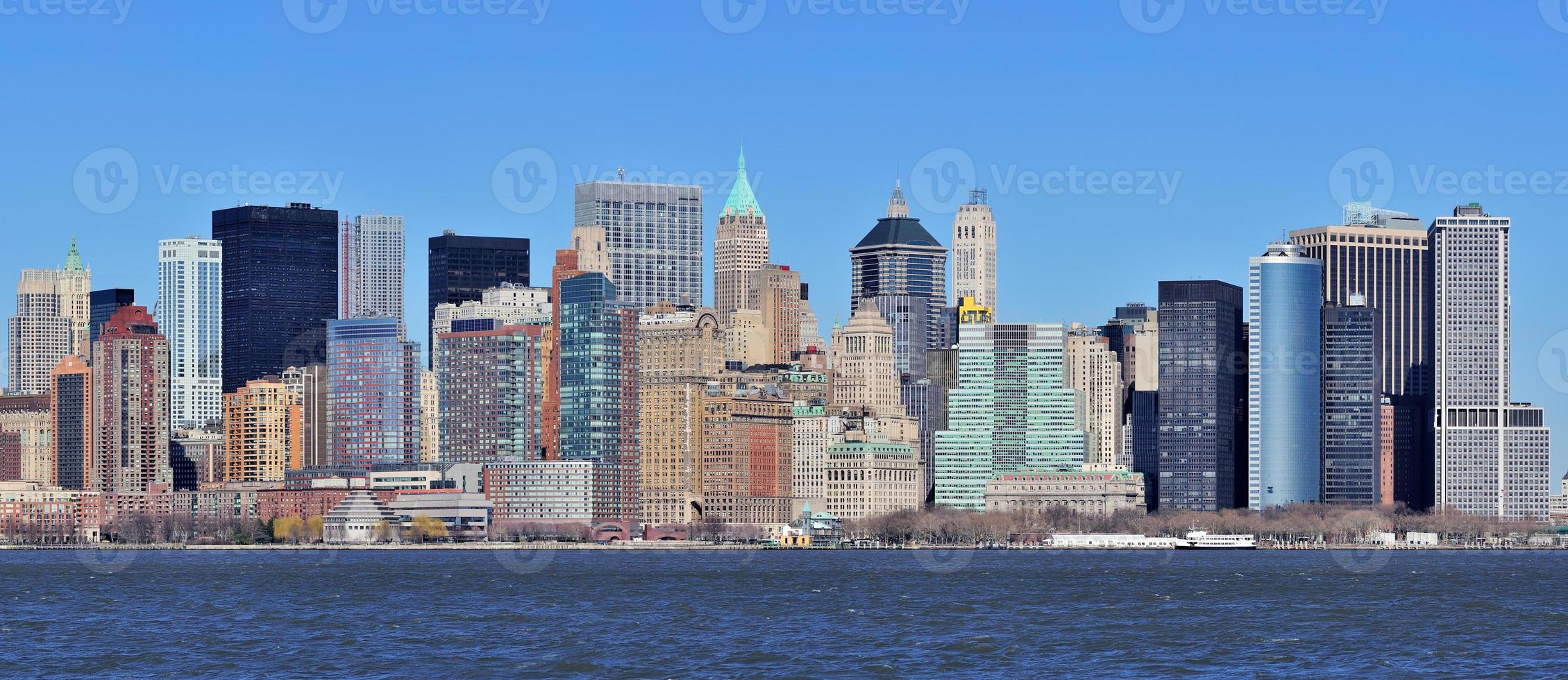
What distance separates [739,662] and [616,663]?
4760mm

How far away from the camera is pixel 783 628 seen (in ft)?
406

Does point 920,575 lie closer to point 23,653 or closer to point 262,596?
point 262,596

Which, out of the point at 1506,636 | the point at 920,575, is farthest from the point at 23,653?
the point at 920,575

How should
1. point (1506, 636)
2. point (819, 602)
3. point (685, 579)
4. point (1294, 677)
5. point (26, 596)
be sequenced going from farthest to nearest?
1. point (685, 579)
2. point (26, 596)
3. point (819, 602)
4. point (1506, 636)
5. point (1294, 677)

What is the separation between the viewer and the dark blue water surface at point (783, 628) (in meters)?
103

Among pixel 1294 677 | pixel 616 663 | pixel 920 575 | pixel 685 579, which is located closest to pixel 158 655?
pixel 616 663

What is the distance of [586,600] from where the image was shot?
150 metres

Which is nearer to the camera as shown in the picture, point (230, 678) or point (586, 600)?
point (230, 678)

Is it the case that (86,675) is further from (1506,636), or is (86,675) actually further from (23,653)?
(1506,636)

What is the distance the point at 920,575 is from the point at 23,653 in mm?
95058

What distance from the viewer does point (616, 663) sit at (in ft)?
342

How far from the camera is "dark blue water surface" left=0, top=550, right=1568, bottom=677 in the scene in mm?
103250

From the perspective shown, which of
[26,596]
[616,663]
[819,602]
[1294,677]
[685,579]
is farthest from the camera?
[685,579]

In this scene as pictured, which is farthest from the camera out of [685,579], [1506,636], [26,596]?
[685,579]
